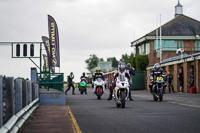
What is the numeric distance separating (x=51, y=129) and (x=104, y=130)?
1.13m

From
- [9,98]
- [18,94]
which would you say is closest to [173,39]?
[18,94]

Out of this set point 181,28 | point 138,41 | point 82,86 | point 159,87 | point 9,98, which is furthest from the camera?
point 138,41

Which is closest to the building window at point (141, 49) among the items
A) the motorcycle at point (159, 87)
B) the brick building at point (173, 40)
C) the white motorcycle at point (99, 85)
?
the brick building at point (173, 40)

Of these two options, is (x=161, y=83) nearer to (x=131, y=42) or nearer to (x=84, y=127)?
→ (x=84, y=127)

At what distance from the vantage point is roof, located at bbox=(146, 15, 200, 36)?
62981 mm

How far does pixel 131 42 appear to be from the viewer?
70.6m

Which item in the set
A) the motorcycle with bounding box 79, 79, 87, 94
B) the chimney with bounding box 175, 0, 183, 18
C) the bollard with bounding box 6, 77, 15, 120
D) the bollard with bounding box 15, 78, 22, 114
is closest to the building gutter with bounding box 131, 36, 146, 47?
the chimney with bounding box 175, 0, 183, 18

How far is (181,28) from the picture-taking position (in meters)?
63.9

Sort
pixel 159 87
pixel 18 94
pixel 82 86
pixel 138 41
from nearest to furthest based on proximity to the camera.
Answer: pixel 18 94 < pixel 159 87 < pixel 82 86 < pixel 138 41

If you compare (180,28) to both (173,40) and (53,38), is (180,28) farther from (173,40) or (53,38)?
(53,38)

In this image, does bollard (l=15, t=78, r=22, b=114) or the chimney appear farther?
the chimney

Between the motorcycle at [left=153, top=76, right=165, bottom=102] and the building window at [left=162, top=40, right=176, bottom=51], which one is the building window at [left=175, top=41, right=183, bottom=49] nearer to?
the building window at [left=162, top=40, right=176, bottom=51]

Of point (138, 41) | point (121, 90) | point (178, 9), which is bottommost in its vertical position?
point (121, 90)

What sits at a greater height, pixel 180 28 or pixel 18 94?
pixel 180 28
